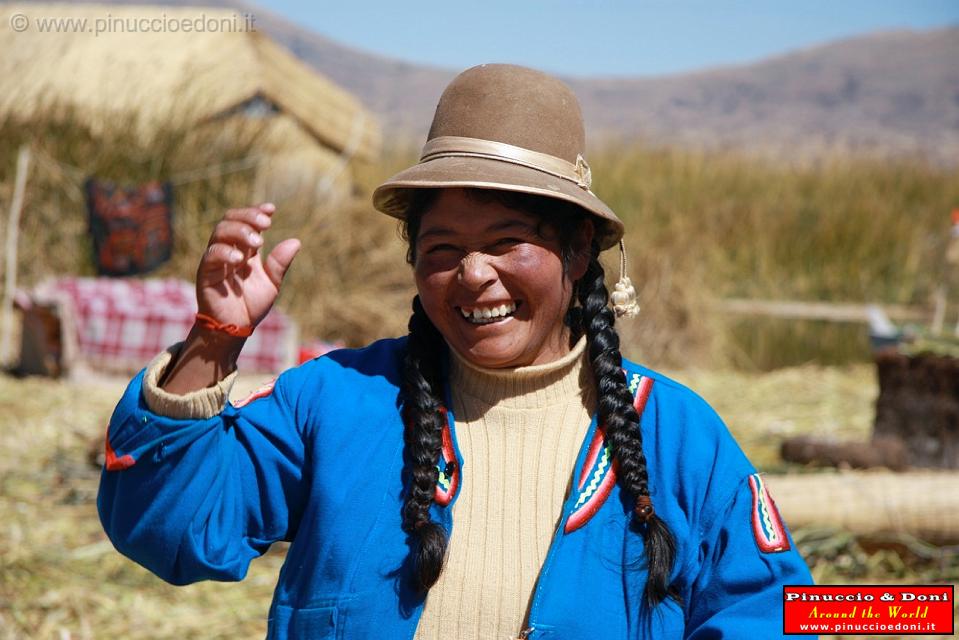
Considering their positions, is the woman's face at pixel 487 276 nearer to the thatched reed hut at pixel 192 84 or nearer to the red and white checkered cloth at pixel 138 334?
the red and white checkered cloth at pixel 138 334

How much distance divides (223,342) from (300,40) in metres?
105

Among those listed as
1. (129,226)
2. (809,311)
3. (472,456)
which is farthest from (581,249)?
(809,311)

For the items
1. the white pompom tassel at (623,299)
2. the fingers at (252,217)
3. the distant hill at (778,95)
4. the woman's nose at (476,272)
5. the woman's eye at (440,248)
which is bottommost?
the white pompom tassel at (623,299)

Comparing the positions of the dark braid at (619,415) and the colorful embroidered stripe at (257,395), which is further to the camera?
the colorful embroidered stripe at (257,395)

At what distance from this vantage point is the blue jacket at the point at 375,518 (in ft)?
5.71

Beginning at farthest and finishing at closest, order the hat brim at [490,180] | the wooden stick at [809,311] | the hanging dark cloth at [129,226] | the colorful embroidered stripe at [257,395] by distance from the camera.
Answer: the wooden stick at [809,311]
the hanging dark cloth at [129,226]
the colorful embroidered stripe at [257,395]
the hat brim at [490,180]

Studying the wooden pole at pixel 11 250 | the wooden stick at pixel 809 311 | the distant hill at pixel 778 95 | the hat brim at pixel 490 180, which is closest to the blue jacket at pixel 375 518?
the hat brim at pixel 490 180

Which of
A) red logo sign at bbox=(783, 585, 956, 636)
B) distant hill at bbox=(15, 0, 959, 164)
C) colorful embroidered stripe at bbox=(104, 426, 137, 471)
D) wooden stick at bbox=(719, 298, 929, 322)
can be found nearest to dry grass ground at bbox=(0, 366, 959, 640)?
red logo sign at bbox=(783, 585, 956, 636)

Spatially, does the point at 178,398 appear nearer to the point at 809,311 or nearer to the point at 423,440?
the point at 423,440

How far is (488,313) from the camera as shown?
6.24ft

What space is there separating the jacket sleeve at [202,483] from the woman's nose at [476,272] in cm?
40

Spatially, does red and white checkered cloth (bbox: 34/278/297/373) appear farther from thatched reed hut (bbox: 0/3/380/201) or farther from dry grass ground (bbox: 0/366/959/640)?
thatched reed hut (bbox: 0/3/380/201)

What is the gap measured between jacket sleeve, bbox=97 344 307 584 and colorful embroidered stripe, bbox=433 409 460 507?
0.25m

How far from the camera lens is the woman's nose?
185cm
